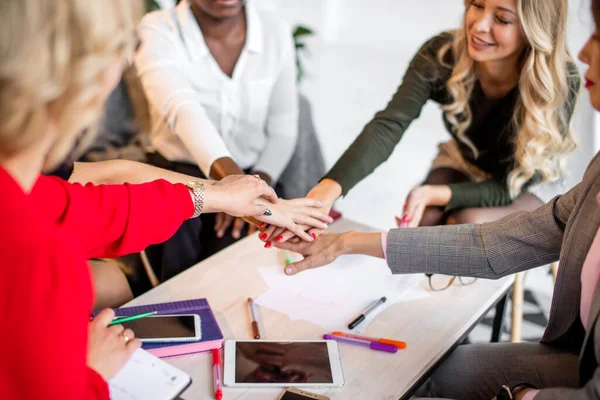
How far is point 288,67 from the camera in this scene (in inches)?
79.4

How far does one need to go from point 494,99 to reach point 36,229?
1429 millimetres

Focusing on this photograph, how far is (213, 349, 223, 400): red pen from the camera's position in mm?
959

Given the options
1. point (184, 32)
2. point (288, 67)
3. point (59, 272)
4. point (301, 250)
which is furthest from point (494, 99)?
point (59, 272)

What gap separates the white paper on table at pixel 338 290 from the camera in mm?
1196

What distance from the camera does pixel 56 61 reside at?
25.8 inches

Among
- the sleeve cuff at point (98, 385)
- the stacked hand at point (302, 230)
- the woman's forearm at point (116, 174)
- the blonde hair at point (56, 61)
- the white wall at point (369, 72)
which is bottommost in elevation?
the white wall at point (369, 72)

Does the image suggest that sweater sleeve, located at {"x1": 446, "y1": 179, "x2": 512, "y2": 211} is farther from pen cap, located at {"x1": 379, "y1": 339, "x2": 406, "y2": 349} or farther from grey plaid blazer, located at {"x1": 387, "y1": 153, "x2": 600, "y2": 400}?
pen cap, located at {"x1": 379, "y1": 339, "x2": 406, "y2": 349}

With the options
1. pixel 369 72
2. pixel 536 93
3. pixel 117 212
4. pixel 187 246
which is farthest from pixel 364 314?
pixel 369 72

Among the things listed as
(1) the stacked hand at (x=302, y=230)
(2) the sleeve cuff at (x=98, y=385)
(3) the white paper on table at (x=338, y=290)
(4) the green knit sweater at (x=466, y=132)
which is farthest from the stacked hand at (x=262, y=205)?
(2) the sleeve cuff at (x=98, y=385)

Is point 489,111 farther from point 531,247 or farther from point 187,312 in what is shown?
point 187,312

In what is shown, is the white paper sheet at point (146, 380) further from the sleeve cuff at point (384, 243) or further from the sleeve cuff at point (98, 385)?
the sleeve cuff at point (384, 243)

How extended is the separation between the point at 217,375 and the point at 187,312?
0.18 meters

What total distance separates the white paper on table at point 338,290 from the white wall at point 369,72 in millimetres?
1598

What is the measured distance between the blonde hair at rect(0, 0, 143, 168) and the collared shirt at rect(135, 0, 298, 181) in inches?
38.5
